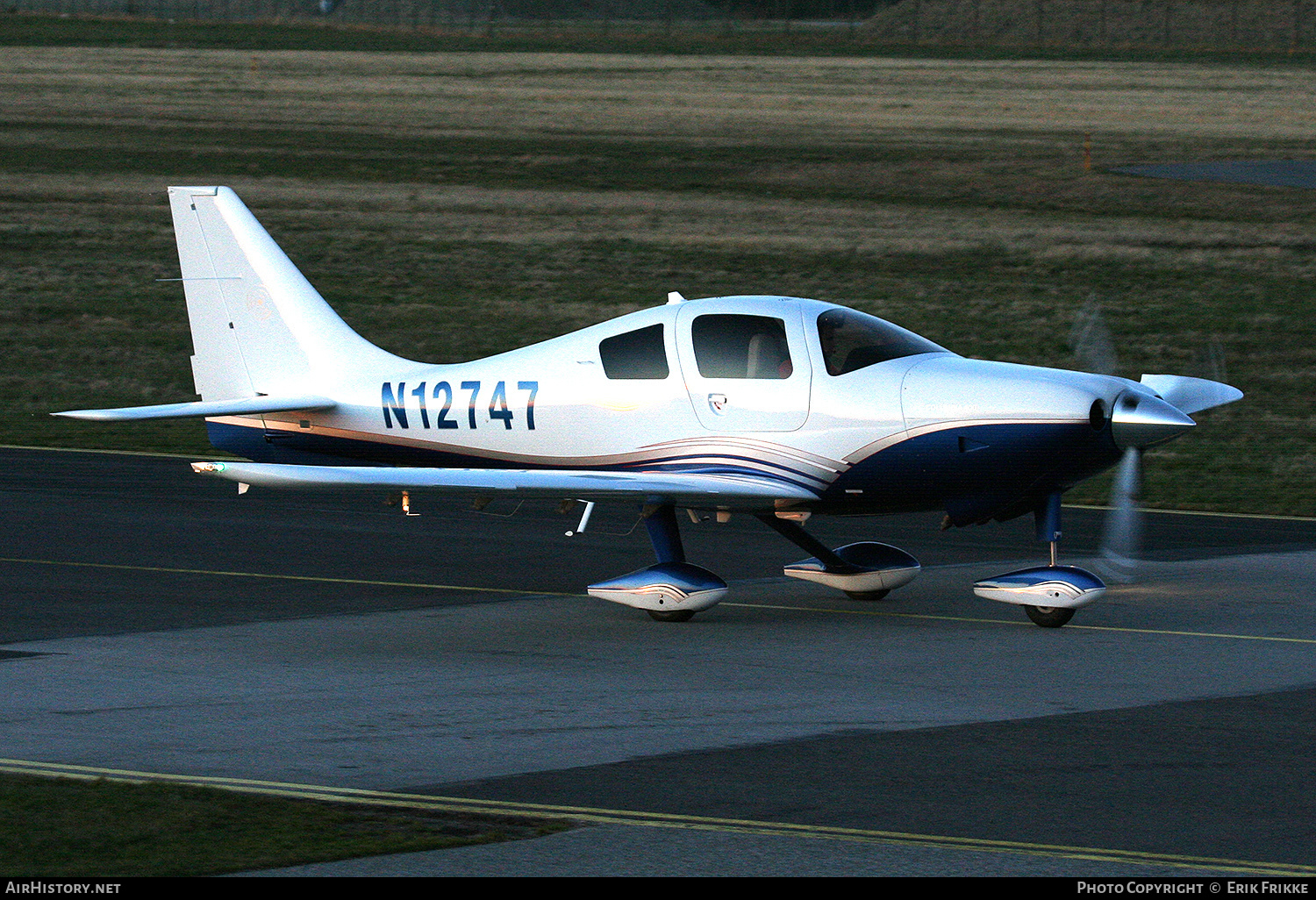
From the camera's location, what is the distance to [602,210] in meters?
48.8

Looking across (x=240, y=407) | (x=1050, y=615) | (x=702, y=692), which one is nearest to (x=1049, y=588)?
(x=1050, y=615)

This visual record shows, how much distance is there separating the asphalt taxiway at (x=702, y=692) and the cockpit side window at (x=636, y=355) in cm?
179

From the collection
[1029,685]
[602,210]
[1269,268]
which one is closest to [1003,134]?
[602,210]

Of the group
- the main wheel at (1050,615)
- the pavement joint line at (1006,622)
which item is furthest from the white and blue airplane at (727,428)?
the pavement joint line at (1006,622)

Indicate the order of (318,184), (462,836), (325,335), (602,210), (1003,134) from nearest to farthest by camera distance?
1. (462,836)
2. (325,335)
3. (602,210)
4. (318,184)
5. (1003,134)

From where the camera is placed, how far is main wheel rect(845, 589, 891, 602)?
1694 centimetres

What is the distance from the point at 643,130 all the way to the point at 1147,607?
4907cm

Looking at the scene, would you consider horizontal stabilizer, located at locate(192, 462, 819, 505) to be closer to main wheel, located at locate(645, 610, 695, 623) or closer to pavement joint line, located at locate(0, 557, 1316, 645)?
main wheel, located at locate(645, 610, 695, 623)

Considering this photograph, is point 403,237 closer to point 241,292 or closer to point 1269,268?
point 1269,268

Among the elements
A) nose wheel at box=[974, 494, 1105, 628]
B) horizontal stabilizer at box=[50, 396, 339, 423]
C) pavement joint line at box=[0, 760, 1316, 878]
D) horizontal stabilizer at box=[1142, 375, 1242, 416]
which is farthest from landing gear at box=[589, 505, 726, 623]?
pavement joint line at box=[0, 760, 1316, 878]

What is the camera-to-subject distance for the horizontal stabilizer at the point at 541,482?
14.6m

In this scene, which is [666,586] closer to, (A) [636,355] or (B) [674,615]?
(B) [674,615]

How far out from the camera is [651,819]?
32.9ft

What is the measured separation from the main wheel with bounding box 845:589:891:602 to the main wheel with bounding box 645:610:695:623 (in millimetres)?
1656
